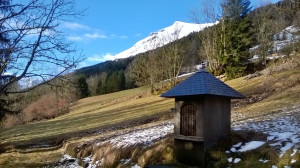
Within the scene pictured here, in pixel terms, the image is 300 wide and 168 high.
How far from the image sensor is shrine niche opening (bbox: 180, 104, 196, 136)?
8.13 metres

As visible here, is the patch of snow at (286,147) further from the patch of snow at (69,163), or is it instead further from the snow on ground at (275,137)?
the patch of snow at (69,163)

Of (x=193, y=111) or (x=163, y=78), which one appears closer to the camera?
(x=193, y=111)

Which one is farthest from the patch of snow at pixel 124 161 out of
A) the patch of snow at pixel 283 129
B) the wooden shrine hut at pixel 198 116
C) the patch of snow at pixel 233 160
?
the patch of snow at pixel 283 129

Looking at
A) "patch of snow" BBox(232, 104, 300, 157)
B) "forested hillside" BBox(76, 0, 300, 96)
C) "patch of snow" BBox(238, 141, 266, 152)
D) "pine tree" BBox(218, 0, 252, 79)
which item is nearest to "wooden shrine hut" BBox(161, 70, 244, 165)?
"patch of snow" BBox(238, 141, 266, 152)

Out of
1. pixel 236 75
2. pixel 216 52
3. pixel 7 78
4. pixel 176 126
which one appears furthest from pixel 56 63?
pixel 216 52

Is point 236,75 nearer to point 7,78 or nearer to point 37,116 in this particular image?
point 7,78

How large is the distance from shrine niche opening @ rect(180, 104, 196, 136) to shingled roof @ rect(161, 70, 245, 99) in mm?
600

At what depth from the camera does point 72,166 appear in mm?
11297

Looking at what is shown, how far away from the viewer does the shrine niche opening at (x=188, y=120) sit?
26.7ft

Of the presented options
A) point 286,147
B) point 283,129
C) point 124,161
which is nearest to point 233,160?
point 286,147

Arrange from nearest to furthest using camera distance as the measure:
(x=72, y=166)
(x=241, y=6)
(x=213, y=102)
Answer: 1. (x=213, y=102)
2. (x=72, y=166)
3. (x=241, y=6)

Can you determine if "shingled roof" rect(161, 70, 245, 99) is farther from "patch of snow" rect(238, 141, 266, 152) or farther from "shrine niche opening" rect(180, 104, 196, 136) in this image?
"patch of snow" rect(238, 141, 266, 152)

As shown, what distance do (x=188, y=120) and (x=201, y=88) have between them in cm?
126

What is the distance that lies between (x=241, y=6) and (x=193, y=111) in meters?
32.8
